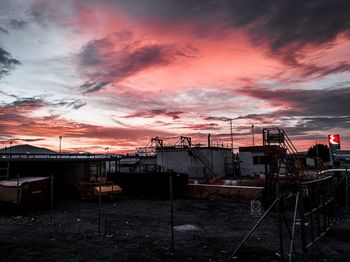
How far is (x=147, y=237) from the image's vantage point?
12.8 metres

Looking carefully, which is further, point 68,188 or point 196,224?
point 68,188

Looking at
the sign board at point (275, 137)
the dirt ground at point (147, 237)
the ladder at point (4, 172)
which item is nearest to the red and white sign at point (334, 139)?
the sign board at point (275, 137)

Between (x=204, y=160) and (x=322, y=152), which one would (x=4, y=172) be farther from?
(x=322, y=152)

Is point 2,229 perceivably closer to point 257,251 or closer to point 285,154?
point 257,251

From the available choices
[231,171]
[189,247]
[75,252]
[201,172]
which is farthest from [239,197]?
[231,171]

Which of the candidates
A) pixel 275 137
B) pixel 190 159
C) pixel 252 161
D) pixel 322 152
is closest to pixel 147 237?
pixel 275 137

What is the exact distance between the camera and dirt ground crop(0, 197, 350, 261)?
10.2 m

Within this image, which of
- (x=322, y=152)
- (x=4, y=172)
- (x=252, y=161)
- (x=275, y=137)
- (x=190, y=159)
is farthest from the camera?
(x=322, y=152)

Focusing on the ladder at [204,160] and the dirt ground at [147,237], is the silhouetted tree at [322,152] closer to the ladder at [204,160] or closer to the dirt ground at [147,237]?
the ladder at [204,160]

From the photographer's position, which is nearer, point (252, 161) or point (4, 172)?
point (4, 172)

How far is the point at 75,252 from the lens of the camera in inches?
424

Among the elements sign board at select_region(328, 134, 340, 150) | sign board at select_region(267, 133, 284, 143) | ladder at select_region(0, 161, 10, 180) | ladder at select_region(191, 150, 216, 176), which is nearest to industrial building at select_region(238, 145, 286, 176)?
ladder at select_region(191, 150, 216, 176)

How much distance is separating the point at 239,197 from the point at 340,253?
1293cm

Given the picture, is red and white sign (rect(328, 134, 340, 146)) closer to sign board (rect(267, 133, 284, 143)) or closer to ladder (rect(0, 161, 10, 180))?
sign board (rect(267, 133, 284, 143))
